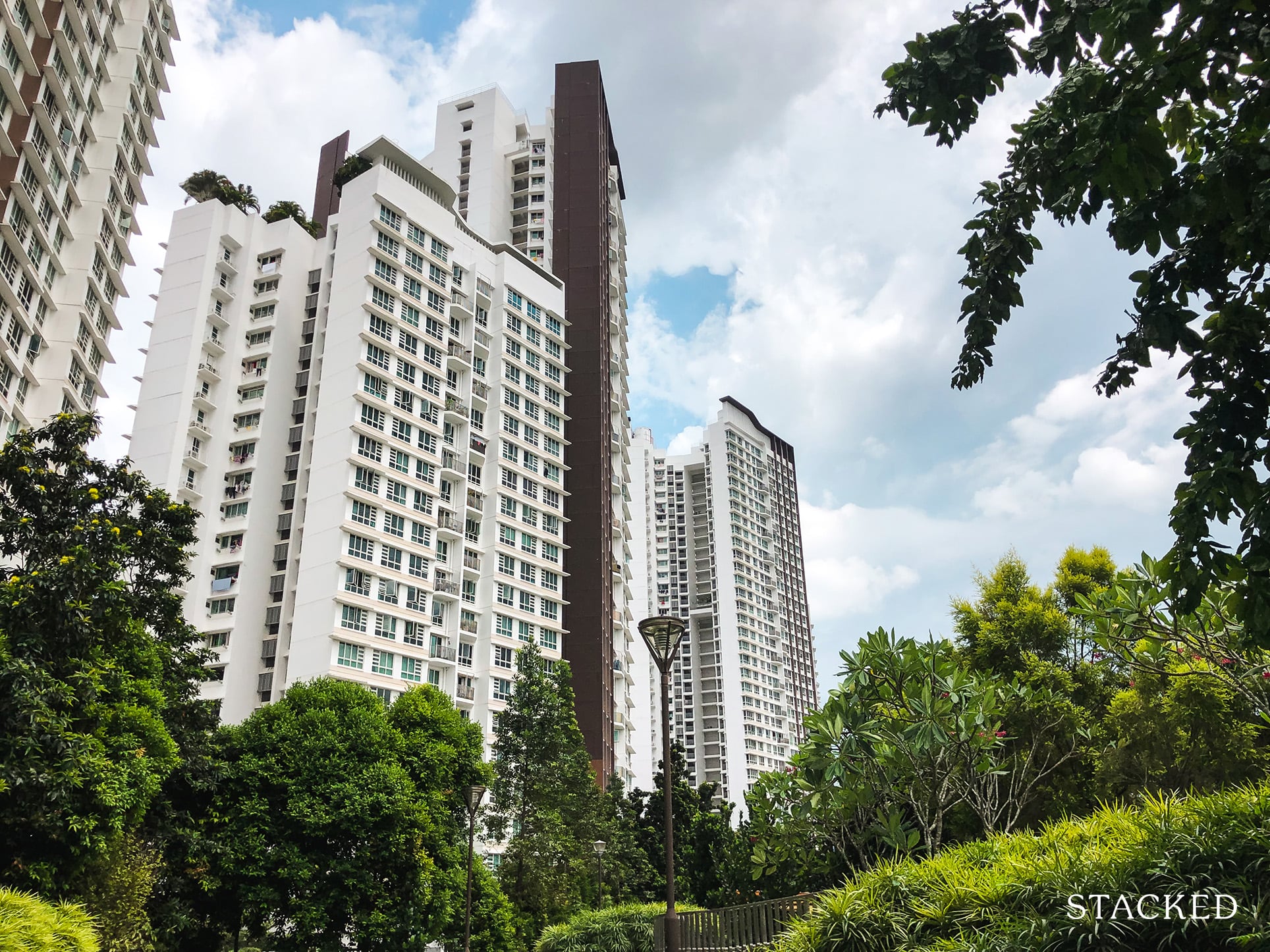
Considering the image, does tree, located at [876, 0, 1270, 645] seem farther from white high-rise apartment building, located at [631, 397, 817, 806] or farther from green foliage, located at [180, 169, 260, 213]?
white high-rise apartment building, located at [631, 397, 817, 806]

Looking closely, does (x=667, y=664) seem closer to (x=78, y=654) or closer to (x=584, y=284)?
(x=78, y=654)

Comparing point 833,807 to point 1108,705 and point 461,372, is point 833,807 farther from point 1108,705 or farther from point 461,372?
point 461,372

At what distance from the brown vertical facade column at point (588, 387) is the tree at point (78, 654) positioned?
132ft

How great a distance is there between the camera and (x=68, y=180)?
4222 cm

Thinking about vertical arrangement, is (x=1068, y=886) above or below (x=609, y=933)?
above

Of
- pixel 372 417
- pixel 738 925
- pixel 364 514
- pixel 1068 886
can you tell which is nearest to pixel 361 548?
pixel 364 514

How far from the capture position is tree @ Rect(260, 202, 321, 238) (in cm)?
6588

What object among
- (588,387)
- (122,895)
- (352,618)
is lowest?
(122,895)

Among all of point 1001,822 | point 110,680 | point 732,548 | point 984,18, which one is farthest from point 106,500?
point 732,548

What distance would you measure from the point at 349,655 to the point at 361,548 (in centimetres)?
631

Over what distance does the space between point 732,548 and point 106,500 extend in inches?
3820

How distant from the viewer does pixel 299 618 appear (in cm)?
5019

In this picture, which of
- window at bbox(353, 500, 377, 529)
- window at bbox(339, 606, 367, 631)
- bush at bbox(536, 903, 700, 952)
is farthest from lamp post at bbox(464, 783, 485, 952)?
window at bbox(353, 500, 377, 529)

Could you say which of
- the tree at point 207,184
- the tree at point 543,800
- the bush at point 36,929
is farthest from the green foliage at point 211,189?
the bush at point 36,929
